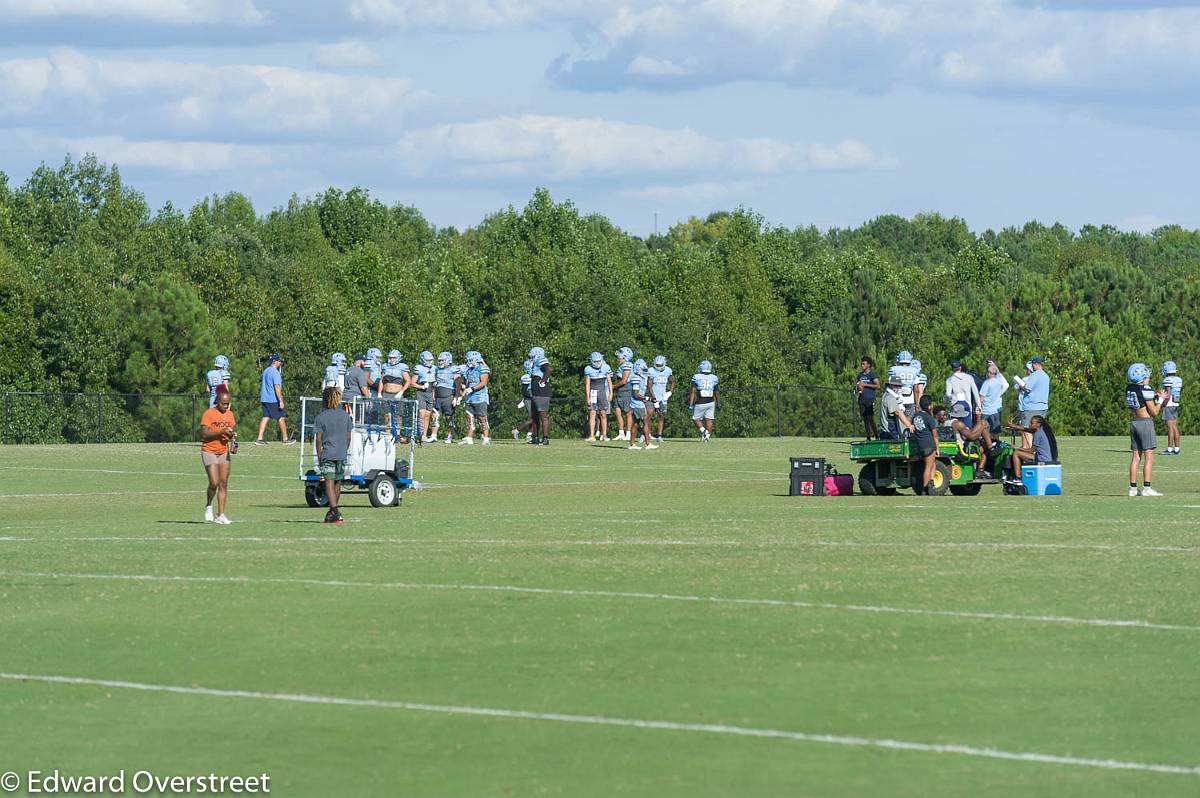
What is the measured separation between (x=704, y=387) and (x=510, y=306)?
5092 cm

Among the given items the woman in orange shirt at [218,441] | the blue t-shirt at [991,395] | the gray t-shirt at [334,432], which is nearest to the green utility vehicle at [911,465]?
the blue t-shirt at [991,395]

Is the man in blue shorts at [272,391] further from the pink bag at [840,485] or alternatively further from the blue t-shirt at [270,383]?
the pink bag at [840,485]

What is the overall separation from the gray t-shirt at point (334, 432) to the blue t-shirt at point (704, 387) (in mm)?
21932

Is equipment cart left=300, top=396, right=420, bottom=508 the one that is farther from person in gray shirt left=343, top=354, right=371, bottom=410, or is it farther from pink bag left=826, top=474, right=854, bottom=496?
person in gray shirt left=343, top=354, right=371, bottom=410

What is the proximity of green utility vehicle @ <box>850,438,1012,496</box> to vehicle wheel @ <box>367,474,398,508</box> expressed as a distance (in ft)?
21.4

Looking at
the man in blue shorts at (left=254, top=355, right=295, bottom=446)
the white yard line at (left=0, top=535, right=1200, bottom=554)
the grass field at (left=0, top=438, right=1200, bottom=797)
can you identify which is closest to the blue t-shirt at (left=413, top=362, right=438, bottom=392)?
the man in blue shorts at (left=254, top=355, right=295, bottom=446)

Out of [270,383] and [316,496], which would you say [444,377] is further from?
[316,496]

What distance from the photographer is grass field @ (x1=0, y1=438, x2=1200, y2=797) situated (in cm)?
889

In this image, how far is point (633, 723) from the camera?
32.0 ft

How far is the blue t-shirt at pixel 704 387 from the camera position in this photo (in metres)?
43.9

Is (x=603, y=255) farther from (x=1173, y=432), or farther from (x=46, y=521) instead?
(x=46, y=521)

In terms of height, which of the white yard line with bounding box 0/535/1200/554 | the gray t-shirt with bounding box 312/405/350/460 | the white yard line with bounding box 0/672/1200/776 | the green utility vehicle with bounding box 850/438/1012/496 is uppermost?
the gray t-shirt with bounding box 312/405/350/460

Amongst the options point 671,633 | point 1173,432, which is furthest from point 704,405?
point 671,633

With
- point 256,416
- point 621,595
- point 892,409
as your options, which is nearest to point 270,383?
point 892,409
